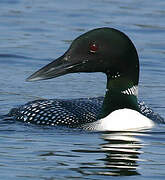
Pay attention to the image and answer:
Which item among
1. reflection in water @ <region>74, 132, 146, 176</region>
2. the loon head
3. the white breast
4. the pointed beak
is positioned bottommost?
reflection in water @ <region>74, 132, 146, 176</region>

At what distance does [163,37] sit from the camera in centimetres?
1535

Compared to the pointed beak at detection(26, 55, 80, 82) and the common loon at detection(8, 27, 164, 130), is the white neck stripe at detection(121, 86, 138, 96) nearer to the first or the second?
the common loon at detection(8, 27, 164, 130)

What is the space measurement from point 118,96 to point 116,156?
141cm

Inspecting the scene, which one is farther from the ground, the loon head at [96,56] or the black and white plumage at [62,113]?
the loon head at [96,56]

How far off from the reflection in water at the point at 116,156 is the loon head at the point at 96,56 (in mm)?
666

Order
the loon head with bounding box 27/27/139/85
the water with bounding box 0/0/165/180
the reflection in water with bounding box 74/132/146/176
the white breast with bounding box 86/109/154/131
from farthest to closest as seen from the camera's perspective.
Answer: the white breast with bounding box 86/109/154/131
the loon head with bounding box 27/27/139/85
the water with bounding box 0/0/165/180
the reflection in water with bounding box 74/132/146/176

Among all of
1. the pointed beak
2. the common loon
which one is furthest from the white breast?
Result: the pointed beak

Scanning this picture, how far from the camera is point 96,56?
9.53m

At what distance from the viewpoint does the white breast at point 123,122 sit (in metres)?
9.59

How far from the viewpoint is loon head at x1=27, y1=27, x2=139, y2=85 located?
30.8 feet

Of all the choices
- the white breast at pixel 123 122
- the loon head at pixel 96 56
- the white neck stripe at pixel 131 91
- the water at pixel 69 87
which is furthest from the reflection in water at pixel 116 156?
the loon head at pixel 96 56

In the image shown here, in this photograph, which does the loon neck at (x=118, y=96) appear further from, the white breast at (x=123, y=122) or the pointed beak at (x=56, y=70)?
the pointed beak at (x=56, y=70)

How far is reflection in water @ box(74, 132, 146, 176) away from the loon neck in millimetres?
375

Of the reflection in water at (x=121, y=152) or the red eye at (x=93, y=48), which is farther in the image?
the red eye at (x=93, y=48)
